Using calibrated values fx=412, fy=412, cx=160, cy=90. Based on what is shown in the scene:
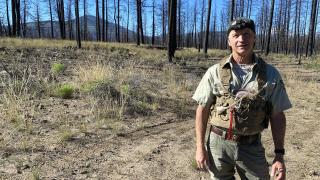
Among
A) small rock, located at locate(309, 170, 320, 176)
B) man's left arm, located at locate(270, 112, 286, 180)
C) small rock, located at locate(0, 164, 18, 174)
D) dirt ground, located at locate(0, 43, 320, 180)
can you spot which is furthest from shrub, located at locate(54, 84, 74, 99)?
man's left arm, located at locate(270, 112, 286, 180)

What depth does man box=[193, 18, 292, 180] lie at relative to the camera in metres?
2.72

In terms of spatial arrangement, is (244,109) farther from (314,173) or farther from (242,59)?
(314,173)

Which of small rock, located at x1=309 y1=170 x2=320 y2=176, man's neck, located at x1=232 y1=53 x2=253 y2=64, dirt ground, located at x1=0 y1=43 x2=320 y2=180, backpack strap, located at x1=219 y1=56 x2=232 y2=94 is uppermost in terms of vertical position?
man's neck, located at x1=232 y1=53 x2=253 y2=64

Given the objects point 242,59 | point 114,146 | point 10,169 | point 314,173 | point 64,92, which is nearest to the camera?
point 242,59

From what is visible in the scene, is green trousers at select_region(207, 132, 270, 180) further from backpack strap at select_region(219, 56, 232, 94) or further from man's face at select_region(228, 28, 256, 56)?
man's face at select_region(228, 28, 256, 56)

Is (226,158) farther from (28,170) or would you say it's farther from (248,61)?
(28,170)

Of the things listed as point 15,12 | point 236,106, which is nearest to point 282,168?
point 236,106

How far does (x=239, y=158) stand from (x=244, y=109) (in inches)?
14.3

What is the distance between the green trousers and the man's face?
61 centimetres

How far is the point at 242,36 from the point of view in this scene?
9.04ft

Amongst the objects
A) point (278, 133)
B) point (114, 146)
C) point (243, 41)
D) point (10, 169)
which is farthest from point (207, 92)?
point (114, 146)

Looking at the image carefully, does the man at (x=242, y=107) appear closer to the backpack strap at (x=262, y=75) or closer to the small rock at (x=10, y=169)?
the backpack strap at (x=262, y=75)

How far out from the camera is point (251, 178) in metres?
2.83

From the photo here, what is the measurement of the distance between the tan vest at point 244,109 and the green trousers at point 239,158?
0.11 meters
